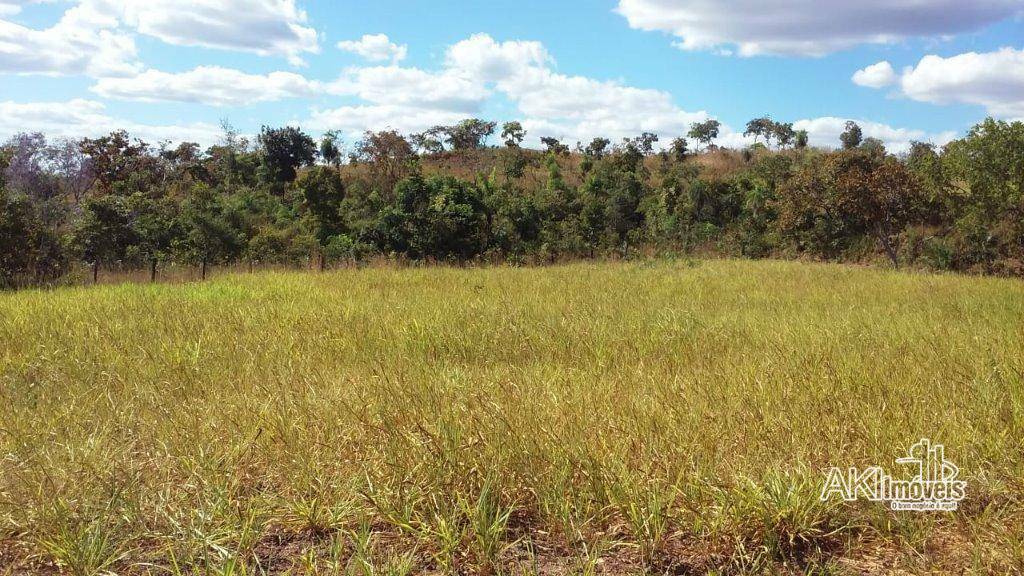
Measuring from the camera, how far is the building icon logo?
104 inches

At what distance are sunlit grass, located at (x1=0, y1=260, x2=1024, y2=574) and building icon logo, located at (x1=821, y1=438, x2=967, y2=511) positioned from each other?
0.19 ft

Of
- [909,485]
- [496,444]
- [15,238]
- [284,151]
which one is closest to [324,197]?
[284,151]

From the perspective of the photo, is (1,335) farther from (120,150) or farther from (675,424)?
(120,150)

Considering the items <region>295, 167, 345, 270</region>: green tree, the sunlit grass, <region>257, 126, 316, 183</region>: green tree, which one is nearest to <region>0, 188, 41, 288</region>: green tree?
<region>295, 167, 345, 270</region>: green tree

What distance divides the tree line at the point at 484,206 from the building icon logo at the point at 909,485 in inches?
521

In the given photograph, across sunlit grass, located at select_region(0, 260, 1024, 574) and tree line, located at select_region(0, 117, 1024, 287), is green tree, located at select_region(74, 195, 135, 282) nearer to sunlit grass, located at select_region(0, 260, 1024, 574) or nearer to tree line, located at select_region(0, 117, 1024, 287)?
tree line, located at select_region(0, 117, 1024, 287)

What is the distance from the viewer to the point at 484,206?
17.6 metres

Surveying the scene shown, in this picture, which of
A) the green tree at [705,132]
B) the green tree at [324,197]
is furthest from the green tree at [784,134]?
the green tree at [324,197]

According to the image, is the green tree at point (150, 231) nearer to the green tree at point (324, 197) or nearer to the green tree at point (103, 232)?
the green tree at point (103, 232)

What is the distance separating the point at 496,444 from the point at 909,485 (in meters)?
1.81

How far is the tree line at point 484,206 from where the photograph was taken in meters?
14.0

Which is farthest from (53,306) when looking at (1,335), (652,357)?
(652,357)

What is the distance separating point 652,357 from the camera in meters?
5.07

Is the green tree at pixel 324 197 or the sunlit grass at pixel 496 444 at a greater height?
the green tree at pixel 324 197
